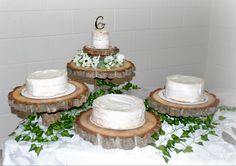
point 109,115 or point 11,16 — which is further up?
point 11,16

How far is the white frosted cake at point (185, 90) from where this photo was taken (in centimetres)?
158

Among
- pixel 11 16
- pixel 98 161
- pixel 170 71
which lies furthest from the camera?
pixel 170 71

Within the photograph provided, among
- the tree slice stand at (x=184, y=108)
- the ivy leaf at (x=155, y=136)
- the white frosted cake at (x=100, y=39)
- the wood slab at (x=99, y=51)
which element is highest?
the white frosted cake at (x=100, y=39)

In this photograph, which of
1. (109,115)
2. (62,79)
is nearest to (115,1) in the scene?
(62,79)

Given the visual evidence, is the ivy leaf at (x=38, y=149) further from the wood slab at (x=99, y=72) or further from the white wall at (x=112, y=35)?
the white wall at (x=112, y=35)

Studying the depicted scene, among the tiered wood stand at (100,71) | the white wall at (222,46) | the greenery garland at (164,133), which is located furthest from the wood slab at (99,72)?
the white wall at (222,46)

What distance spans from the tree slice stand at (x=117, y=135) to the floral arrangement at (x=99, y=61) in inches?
22.4

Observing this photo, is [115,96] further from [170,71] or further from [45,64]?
[170,71]

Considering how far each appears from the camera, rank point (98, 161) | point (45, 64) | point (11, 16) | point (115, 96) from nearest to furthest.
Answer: point (98, 161), point (115, 96), point (11, 16), point (45, 64)

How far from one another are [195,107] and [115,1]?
162cm

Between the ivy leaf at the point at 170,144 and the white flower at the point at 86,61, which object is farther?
the white flower at the point at 86,61

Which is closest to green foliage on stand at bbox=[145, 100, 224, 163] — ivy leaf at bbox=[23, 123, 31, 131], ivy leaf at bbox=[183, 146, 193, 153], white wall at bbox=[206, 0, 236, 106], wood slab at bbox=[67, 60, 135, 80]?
ivy leaf at bbox=[183, 146, 193, 153]

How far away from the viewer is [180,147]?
4.78 feet

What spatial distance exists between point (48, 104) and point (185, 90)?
663 mm
